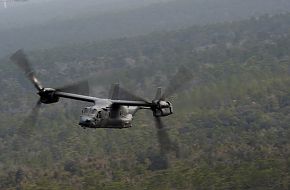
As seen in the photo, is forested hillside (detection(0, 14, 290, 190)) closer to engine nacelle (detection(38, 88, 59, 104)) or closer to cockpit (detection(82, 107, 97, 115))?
cockpit (detection(82, 107, 97, 115))

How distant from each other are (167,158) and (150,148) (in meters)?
10.3

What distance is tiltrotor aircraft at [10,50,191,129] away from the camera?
119 ft

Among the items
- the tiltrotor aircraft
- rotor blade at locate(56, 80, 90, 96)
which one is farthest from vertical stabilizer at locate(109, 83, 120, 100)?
rotor blade at locate(56, 80, 90, 96)

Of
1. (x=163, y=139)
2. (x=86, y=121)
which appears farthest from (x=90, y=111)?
(x=163, y=139)

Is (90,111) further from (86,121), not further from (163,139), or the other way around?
(163,139)

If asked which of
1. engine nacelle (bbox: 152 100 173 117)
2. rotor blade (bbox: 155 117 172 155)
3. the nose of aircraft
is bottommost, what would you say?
rotor blade (bbox: 155 117 172 155)

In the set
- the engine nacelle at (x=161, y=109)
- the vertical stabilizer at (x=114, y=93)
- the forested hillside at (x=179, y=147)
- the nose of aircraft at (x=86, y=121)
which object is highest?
the forested hillside at (x=179, y=147)

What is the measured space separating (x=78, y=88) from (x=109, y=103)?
1999 mm

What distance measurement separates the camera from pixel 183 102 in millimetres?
42906

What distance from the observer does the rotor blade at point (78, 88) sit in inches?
1463

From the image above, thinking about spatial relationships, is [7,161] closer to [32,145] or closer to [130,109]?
[32,145]

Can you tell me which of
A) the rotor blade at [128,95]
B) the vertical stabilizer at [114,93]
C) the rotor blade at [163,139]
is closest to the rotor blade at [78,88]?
the vertical stabilizer at [114,93]

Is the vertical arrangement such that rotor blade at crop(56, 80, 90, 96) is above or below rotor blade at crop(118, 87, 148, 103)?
above

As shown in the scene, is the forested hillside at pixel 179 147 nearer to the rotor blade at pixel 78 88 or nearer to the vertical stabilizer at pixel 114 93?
the vertical stabilizer at pixel 114 93
